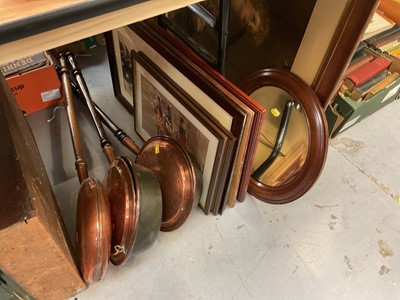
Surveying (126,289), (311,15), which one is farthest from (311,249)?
(311,15)

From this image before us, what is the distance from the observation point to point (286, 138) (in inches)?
47.1

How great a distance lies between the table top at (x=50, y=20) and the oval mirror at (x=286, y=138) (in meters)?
0.64

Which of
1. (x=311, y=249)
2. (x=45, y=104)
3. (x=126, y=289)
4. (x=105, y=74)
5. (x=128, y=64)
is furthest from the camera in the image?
(x=105, y=74)

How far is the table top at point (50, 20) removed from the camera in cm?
42

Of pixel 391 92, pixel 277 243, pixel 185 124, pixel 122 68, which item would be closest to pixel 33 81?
pixel 122 68

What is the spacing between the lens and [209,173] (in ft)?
3.50

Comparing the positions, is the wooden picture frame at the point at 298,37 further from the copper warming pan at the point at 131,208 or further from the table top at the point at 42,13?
the table top at the point at 42,13

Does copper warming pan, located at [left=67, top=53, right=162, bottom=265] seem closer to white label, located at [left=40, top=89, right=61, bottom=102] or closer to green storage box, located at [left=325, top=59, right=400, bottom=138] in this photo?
white label, located at [left=40, top=89, right=61, bottom=102]

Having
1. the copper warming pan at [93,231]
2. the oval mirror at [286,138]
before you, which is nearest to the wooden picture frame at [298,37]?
the oval mirror at [286,138]

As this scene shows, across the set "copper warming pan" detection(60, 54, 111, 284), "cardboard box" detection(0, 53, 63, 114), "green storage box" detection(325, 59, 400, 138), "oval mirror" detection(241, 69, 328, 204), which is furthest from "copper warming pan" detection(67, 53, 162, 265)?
"green storage box" detection(325, 59, 400, 138)

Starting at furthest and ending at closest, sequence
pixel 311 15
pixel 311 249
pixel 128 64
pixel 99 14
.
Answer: pixel 128 64 < pixel 311 249 < pixel 311 15 < pixel 99 14

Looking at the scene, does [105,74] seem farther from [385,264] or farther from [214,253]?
[385,264]

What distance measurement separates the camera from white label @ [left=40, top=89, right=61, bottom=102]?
55.2 inches

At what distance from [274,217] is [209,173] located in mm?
342
